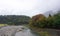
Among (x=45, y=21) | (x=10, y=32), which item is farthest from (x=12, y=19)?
(x=45, y=21)

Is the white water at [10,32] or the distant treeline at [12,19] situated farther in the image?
the white water at [10,32]

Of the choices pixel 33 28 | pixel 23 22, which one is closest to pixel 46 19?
pixel 33 28

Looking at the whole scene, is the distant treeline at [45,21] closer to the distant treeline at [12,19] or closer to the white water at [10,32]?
the white water at [10,32]

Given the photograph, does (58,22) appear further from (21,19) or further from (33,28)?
(21,19)

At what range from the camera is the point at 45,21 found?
1201cm

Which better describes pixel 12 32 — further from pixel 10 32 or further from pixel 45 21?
pixel 45 21

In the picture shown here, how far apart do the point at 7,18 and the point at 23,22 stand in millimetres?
689

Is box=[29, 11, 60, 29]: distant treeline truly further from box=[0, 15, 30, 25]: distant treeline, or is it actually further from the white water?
box=[0, 15, 30, 25]: distant treeline

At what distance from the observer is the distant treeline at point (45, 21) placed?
34.8 feet

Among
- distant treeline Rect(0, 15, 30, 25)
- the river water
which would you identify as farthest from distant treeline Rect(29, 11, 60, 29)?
distant treeline Rect(0, 15, 30, 25)

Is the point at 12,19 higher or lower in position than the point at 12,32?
higher

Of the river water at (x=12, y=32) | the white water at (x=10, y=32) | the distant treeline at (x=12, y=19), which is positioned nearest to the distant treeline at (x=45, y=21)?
the river water at (x=12, y=32)

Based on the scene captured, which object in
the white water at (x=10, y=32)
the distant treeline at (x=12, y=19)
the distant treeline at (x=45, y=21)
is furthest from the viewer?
the distant treeline at (x=45, y=21)

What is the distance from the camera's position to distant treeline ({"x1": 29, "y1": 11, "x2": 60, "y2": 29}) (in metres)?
10.6
